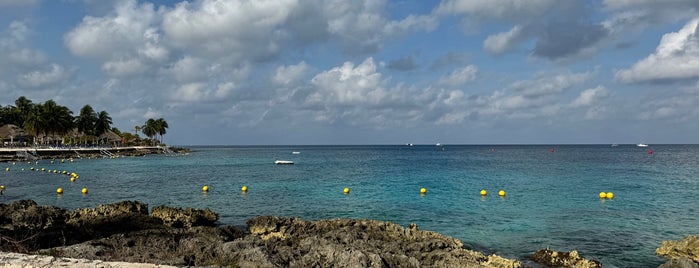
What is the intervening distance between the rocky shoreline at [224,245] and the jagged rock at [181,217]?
1.8 inches

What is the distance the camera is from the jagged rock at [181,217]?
21.7m

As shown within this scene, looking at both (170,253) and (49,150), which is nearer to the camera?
(170,253)

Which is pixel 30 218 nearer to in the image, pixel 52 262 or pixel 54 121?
pixel 52 262

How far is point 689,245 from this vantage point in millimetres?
16812

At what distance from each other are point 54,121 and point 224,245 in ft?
363

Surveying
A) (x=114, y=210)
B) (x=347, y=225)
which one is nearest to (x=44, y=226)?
(x=114, y=210)

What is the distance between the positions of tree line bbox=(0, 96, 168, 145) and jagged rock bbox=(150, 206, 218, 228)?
98415 millimetres

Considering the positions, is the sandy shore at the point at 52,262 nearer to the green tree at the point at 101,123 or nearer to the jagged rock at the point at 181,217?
the jagged rock at the point at 181,217

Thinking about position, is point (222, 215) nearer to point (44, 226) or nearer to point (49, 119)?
point (44, 226)

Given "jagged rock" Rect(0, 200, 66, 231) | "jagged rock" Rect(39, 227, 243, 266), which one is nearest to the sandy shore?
"jagged rock" Rect(39, 227, 243, 266)

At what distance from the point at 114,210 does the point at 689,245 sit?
2581 centimetres

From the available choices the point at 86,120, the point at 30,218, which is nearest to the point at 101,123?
the point at 86,120

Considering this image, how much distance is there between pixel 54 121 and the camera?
10338cm

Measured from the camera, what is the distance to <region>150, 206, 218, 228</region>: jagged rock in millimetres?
21719
